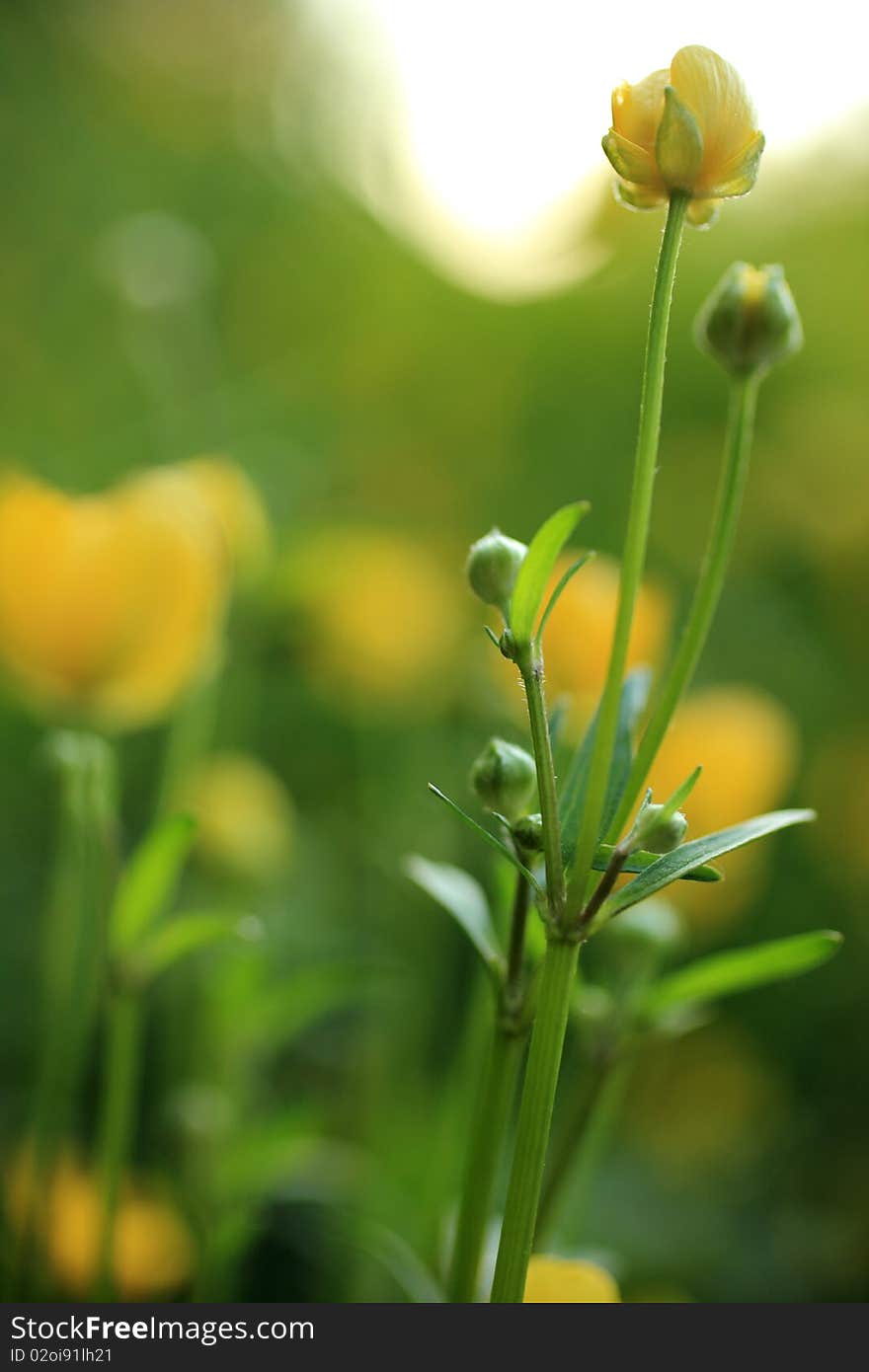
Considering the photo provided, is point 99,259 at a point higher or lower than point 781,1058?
higher

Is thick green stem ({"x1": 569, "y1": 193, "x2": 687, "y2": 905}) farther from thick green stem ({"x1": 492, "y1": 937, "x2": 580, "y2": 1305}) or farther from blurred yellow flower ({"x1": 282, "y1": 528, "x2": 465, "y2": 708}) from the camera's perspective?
blurred yellow flower ({"x1": 282, "y1": 528, "x2": 465, "y2": 708})

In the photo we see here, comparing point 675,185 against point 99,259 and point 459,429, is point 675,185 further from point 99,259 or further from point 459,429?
point 459,429

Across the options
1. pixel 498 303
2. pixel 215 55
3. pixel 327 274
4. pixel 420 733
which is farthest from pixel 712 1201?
pixel 215 55

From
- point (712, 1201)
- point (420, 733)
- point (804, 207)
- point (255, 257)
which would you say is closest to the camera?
point (712, 1201)

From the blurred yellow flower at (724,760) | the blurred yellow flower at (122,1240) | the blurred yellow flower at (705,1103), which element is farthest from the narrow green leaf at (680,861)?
the blurred yellow flower at (705,1103)

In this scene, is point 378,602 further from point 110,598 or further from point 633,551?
point 633,551

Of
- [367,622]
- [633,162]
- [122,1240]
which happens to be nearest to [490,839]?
[633,162]

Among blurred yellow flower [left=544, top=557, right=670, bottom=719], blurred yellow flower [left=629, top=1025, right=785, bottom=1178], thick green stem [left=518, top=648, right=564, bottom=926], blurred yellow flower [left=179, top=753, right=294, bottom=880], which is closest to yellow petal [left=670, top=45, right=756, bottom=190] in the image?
thick green stem [left=518, top=648, right=564, bottom=926]
